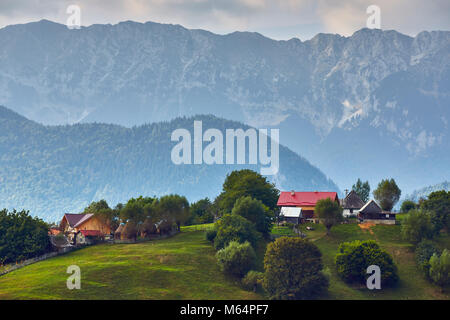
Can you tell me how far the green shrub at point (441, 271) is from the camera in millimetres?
117000

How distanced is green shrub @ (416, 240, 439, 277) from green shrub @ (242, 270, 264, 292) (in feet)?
110

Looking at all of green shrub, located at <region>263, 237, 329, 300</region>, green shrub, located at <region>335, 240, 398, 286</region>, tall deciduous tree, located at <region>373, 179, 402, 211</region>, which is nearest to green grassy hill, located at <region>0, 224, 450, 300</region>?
green shrub, located at <region>335, 240, 398, 286</region>

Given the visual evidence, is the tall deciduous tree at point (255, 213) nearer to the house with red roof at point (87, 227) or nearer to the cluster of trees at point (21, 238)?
the house with red roof at point (87, 227)

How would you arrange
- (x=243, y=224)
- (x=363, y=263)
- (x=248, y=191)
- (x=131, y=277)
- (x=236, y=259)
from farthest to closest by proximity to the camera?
(x=248, y=191) < (x=243, y=224) < (x=363, y=263) < (x=236, y=259) < (x=131, y=277)

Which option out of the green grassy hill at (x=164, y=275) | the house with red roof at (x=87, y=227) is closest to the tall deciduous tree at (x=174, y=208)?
the green grassy hill at (x=164, y=275)

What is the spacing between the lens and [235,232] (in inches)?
5182

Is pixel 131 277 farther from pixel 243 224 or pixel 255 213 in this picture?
pixel 255 213

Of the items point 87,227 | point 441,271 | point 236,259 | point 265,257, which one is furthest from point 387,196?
point 87,227

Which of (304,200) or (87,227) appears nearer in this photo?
(87,227)

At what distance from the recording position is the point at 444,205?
144m

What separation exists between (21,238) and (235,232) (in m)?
45.1

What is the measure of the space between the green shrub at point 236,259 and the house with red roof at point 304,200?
152ft
